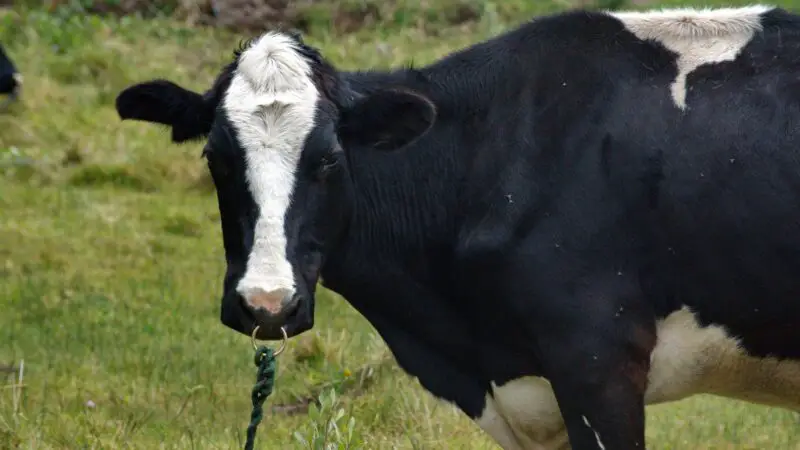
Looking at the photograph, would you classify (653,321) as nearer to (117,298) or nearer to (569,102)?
(569,102)

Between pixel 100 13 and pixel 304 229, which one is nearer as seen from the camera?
pixel 304 229

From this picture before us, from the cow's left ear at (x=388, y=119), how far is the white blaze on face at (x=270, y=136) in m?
0.25

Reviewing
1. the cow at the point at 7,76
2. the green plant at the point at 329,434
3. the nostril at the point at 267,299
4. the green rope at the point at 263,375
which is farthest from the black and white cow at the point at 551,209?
the cow at the point at 7,76

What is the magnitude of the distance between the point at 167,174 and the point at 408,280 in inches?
253

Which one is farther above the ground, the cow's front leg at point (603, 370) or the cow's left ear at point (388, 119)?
the cow's left ear at point (388, 119)

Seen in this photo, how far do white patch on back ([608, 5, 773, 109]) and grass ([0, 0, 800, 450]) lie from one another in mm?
1803

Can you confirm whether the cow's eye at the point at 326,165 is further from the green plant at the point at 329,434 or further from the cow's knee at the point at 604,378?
the cow's knee at the point at 604,378

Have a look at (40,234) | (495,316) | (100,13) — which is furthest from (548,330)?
(100,13)

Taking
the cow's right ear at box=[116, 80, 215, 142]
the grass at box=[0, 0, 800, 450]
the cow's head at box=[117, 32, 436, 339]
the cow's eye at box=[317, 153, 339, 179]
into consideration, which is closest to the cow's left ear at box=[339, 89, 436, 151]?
the cow's head at box=[117, 32, 436, 339]

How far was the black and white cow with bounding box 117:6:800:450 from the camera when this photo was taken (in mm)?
5301

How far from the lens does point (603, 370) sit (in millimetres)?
5293

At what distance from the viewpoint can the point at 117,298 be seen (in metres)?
9.59

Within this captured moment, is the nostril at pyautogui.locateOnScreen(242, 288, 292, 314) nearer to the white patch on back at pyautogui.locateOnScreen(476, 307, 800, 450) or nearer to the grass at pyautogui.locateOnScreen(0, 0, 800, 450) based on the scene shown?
the grass at pyautogui.locateOnScreen(0, 0, 800, 450)

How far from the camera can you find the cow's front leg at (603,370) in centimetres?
529
